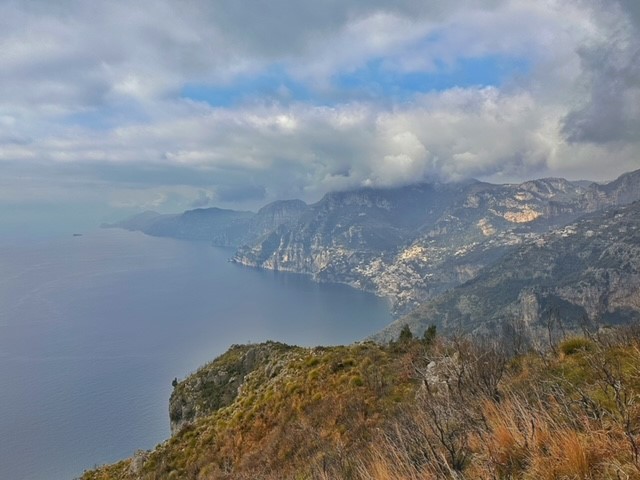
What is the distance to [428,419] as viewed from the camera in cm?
784

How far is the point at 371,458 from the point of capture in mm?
7172

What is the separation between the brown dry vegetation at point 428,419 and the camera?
4793mm

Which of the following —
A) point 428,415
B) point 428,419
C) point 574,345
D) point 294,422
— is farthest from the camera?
point 294,422

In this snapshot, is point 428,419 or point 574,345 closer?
point 428,419

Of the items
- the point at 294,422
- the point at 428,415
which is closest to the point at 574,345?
the point at 428,415

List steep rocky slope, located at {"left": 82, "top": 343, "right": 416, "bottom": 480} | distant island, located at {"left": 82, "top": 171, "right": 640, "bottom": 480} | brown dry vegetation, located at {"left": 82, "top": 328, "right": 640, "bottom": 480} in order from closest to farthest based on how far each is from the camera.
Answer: brown dry vegetation, located at {"left": 82, "top": 328, "right": 640, "bottom": 480} → distant island, located at {"left": 82, "top": 171, "right": 640, "bottom": 480} → steep rocky slope, located at {"left": 82, "top": 343, "right": 416, "bottom": 480}

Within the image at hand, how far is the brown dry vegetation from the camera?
479cm

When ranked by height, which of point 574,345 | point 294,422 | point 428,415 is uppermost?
point 428,415

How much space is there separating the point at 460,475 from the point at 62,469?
117152 mm

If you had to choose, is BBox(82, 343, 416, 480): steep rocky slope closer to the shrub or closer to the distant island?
the distant island

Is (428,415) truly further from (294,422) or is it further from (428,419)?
(294,422)

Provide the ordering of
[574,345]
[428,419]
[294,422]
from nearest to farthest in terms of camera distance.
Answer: [428,419]
[574,345]
[294,422]

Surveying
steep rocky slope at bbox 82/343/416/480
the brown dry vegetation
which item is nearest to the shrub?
the brown dry vegetation

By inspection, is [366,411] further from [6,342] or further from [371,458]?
[6,342]
